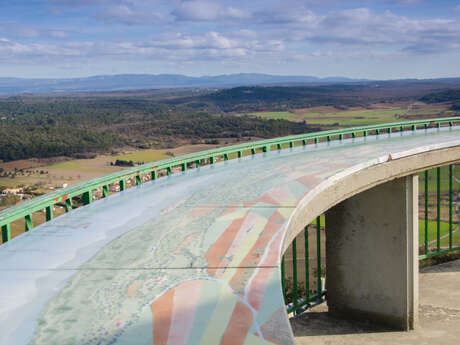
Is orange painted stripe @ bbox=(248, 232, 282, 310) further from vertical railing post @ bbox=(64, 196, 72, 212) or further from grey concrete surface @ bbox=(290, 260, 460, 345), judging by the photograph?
grey concrete surface @ bbox=(290, 260, 460, 345)

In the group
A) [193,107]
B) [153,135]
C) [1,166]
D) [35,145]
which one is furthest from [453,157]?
[193,107]

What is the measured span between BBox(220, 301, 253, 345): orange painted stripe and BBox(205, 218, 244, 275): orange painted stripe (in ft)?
2.30

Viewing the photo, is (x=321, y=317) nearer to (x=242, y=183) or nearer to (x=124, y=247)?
(x=242, y=183)

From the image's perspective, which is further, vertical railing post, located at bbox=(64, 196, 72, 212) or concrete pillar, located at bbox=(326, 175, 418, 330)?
concrete pillar, located at bbox=(326, 175, 418, 330)

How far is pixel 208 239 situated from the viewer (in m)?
4.88

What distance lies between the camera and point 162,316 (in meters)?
3.39

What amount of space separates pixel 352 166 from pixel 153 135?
51.3 meters

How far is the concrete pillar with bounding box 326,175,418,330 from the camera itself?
10391 millimetres

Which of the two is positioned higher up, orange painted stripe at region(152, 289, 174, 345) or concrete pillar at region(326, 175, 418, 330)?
orange painted stripe at region(152, 289, 174, 345)

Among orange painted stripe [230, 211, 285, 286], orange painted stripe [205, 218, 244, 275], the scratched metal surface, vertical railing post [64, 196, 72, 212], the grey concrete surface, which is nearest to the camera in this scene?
the scratched metal surface

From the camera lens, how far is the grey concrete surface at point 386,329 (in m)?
10.3

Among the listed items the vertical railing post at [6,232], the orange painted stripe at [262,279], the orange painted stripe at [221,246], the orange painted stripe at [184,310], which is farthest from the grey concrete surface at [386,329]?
the orange painted stripe at [184,310]

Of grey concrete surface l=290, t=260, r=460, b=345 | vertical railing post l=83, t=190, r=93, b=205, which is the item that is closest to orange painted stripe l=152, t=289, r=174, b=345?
vertical railing post l=83, t=190, r=93, b=205

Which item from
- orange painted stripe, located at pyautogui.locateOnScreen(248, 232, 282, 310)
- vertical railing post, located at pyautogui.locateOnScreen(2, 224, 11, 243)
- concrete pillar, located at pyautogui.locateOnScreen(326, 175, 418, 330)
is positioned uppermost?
vertical railing post, located at pyautogui.locateOnScreen(2, 224, 11, 243)
